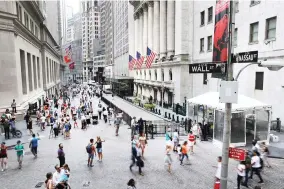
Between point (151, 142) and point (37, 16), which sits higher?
point (37, 16)

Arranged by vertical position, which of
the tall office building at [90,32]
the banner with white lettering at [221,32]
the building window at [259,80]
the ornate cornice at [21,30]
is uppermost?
the tall office building at [90,32]

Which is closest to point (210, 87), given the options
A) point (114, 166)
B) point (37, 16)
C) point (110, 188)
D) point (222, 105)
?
point (222, 105)

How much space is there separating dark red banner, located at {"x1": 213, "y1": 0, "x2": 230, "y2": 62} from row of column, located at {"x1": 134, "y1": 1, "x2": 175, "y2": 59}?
108 ft

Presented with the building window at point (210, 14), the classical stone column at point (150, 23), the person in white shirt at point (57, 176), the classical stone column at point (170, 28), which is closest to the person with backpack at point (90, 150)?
the person in white shirt at point (57, 176)

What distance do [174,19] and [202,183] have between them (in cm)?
3376

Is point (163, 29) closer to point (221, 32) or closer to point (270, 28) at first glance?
point (270, 28)

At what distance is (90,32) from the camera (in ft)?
555

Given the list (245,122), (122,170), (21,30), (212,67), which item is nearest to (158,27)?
(21,30)

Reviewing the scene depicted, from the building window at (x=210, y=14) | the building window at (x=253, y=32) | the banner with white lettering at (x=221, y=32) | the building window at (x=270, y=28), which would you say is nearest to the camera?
the banner with white lettering at (x=221, y=32)

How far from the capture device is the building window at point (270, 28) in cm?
2061

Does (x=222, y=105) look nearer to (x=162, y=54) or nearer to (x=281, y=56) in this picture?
(x=281, y=56)

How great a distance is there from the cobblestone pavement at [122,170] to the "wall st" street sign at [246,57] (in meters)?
5.63

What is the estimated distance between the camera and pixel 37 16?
4253cm

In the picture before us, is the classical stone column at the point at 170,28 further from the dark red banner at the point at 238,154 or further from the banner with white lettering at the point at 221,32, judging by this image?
the dark red banner at the point at 238,154
